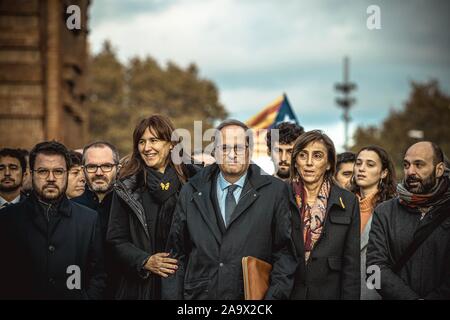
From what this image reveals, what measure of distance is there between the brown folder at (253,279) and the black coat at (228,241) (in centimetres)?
6

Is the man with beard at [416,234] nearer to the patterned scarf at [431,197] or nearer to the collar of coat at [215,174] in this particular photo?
the patterned scarf at [431,197]

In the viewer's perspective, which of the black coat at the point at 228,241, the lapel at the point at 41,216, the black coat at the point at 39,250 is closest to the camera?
the black coat at the point at 228,241

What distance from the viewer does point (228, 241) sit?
201 inches

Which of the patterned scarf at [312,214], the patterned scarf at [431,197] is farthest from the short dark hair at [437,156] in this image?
the patterned scarf at [312,214]

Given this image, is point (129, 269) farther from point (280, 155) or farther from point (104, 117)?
point (104, 117)

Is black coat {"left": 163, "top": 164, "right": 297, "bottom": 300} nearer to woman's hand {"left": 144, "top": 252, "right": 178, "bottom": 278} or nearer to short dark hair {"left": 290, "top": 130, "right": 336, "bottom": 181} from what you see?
woman's hand {"left": 144, "top": 252, "right": 178, "bottom": 278}

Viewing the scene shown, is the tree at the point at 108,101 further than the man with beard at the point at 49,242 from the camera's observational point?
Yes

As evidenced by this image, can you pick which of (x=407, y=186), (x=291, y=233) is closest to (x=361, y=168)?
(x=407, y=186)

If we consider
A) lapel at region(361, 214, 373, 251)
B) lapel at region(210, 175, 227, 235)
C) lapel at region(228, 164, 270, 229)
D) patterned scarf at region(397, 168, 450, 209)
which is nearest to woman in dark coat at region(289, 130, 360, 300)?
lapel at region(228, 164, 270, 229)

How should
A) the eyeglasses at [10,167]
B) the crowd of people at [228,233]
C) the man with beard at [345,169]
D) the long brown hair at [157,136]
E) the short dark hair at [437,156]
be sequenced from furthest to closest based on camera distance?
1. the man with beard at [345,169]
2. the eyeglasses at [10,167]
3. the long brown hair at [157,136]
4. the short dark hair at [437,156]
5. the crowd of people at [228,233]

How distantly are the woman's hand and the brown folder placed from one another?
586 mm

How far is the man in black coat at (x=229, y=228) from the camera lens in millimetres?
5062

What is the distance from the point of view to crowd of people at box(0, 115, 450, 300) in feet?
16.9

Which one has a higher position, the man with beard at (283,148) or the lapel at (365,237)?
the man with beard at (283,148)
